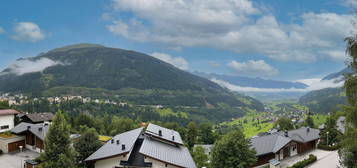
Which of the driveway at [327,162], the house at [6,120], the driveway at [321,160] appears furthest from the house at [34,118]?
the driveway at [327,162]

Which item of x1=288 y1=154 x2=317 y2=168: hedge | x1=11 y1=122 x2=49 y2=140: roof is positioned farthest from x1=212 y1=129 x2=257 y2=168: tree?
x1=11 y1=122 x2=49 y2=140: roof

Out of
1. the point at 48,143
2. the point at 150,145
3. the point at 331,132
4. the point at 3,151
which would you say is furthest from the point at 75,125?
the point at 331,132

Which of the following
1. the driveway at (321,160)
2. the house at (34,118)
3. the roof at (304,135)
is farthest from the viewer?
the house at (34,118)

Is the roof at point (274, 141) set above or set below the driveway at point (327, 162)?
above

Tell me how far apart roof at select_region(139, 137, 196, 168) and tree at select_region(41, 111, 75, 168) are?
347 inches

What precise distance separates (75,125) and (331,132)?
212 ft

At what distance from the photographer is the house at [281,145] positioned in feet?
126

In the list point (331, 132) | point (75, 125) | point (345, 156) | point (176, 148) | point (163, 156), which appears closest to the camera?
point (345, 156)

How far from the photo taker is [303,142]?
4366 cm

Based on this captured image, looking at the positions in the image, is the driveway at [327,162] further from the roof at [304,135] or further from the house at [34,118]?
the house at [34,118]

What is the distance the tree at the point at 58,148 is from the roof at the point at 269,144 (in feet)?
83.7

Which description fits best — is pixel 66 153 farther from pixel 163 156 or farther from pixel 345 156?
pixel 345 156

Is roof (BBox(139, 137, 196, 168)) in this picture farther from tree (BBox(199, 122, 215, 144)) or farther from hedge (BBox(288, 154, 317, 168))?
tree (BBox(199, 122, 215, 144))

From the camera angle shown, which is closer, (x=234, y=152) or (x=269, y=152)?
(x=234, y=152)
